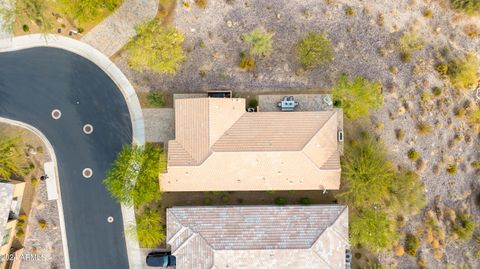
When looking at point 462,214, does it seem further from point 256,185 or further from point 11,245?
point 11,245

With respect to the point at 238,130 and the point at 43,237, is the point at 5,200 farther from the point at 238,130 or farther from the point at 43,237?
the point at 238,130

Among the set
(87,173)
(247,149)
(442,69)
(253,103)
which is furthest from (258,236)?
(442,69)

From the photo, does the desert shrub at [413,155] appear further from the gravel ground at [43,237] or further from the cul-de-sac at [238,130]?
the gravel ground at [43,237]

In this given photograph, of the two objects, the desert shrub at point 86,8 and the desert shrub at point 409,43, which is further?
the desert shrub at point 409,43

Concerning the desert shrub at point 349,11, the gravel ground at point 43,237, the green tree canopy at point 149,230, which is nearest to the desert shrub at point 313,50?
the desert shrub at point 349,11

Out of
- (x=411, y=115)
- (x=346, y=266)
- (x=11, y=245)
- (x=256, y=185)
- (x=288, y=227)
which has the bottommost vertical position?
(x=346, y=266)

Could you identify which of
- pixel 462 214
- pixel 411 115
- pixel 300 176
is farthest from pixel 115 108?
pixel 462 214
